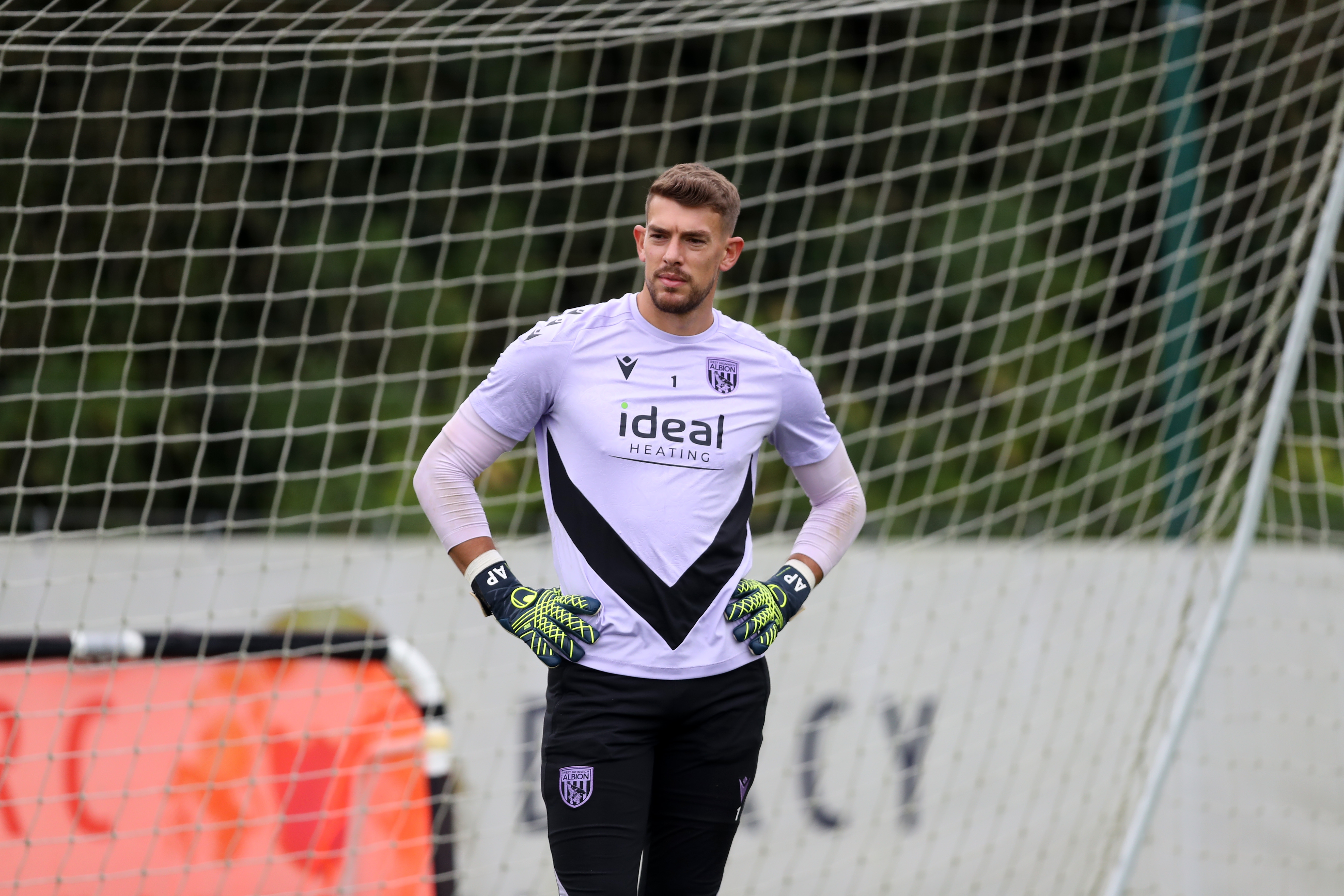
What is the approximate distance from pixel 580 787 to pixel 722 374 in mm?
761

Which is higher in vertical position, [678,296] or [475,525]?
[678,296]

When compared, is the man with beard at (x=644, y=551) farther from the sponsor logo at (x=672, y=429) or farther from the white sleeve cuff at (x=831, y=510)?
the white sleeve cuff at (x=831, y=510)

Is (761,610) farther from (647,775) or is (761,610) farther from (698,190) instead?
(698,190)

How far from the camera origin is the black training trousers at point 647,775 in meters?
2.19

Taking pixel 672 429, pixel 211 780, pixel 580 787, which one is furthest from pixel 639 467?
pixel 211 780

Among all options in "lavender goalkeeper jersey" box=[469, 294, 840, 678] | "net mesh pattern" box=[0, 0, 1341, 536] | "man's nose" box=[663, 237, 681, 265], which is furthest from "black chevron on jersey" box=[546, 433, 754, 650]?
"net mesh pattern" box=[0, 0, 1341, 536]

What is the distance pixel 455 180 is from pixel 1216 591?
10.0 feet

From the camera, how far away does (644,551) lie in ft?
7.34

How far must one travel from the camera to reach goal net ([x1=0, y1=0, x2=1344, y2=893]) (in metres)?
3.77

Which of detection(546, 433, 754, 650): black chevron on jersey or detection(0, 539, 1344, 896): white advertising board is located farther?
detection(0, 539, 1344, 896): white advertising board

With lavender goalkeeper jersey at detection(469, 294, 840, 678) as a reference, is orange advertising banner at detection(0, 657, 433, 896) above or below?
below

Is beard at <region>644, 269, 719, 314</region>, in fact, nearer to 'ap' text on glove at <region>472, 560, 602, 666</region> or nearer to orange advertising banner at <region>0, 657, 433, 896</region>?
'ap' text on glove at <region>472, 560, 602, 666</region>

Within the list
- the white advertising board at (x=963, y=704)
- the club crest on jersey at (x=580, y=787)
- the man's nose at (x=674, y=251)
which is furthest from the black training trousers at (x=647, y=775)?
the white advertising board at (x=963, y=704)

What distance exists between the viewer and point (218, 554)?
4340 millimetres
